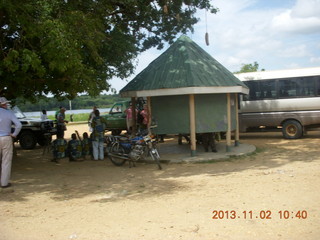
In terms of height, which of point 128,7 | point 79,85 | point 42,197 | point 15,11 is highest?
point 128,7

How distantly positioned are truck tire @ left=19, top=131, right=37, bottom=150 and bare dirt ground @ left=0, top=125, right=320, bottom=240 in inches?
232

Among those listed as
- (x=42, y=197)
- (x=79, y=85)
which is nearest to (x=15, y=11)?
(x=79, y=85)

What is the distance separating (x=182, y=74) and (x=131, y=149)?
2.87 metres

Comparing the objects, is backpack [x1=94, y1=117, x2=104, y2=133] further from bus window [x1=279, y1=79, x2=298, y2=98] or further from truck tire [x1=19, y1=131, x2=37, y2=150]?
bus window [x1=279, y1=79, x2=298, y2=98]

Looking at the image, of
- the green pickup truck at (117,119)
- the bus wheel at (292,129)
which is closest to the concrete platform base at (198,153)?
the bus wheel at (292,129)

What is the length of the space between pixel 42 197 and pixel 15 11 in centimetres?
426

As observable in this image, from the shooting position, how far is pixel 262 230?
4746 millimetres

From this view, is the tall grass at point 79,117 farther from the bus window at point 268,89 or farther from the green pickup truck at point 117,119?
the bus window at point 268,89

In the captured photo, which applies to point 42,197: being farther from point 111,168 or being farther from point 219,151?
point 219,151

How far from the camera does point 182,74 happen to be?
11133 mm

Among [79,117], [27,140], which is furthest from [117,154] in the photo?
[79,117]

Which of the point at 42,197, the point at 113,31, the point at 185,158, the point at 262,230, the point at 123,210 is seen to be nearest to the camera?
the point at 262,230

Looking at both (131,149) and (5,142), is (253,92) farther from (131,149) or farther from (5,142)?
(5,142)

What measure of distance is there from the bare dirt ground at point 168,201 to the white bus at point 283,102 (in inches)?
178
